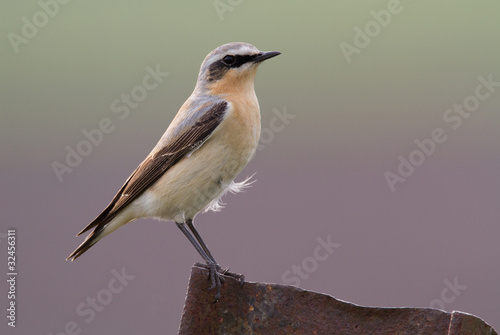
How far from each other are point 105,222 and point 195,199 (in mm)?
698

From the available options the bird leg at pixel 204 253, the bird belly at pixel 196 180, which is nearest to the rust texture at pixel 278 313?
the bird leg at pixel 204 253

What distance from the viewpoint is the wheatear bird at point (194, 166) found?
4580mm

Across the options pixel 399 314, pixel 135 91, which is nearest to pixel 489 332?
pixel 399 314

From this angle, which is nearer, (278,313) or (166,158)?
(278,313)

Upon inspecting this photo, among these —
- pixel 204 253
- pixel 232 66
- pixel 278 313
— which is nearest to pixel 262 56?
pixel 232 66

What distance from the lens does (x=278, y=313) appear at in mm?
2930

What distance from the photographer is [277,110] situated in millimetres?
8984

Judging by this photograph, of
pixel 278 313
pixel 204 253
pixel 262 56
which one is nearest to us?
pixel 278 313

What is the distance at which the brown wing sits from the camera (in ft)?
15.2

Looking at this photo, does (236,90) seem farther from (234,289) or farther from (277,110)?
(277,110)

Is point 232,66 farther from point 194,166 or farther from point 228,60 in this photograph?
point 194,166

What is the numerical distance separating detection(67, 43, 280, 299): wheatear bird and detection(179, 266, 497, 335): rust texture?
148 centimetres

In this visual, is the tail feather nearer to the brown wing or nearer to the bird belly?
the brown wing

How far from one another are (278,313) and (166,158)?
6.77ft
